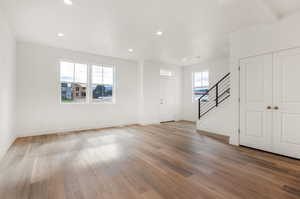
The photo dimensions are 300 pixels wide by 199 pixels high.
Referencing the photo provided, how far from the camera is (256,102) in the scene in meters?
3.44

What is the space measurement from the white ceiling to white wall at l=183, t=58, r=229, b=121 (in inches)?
68.6

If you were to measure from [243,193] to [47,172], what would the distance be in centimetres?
295

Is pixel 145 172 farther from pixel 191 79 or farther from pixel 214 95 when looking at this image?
pixel 191 79

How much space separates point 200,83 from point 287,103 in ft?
14.8

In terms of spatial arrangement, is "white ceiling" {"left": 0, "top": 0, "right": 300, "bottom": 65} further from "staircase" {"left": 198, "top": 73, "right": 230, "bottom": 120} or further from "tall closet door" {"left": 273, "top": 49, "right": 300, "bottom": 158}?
"staircase" {"left": 198, "top": 73, "right": 230, "bottom": 120}

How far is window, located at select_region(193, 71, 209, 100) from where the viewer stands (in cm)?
715

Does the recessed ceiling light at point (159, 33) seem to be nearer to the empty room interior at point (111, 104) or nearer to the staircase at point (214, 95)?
the empty room interior at point (111, 104)

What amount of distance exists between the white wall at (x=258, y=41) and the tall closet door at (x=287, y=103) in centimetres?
23

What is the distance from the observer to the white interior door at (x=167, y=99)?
742 cm

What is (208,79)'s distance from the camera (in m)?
6.91

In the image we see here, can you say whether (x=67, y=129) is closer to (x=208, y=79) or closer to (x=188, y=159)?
(x=188, y=159)

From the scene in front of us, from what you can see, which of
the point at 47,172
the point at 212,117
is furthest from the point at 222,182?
the point at 212,117

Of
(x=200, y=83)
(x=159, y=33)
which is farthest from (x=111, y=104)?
(x=200, y=83)

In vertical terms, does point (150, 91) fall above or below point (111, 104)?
above
